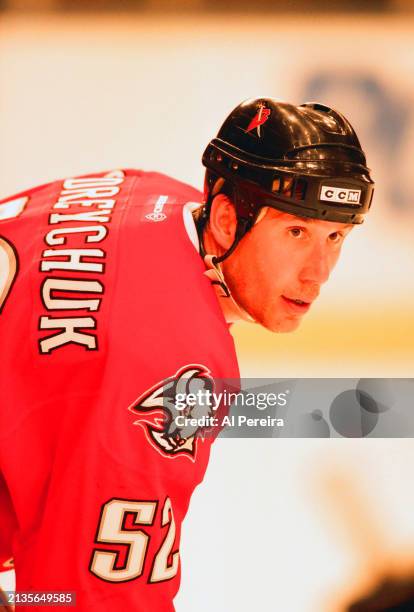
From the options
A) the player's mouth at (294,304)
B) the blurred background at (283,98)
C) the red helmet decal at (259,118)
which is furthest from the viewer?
the blurred background at (283,98)

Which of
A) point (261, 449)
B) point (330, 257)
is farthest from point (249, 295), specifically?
point (261, 449)

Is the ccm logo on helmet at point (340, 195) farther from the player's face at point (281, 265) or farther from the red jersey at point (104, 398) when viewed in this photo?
the red jersey at point (104, 398)

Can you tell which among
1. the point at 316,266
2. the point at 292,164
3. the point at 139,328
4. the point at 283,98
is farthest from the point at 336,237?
the point at 283,98

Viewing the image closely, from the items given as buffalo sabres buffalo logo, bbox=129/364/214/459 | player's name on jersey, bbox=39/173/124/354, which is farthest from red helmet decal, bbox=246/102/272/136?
buffalo sabres buffalo logo, bbox=129/364/214/459

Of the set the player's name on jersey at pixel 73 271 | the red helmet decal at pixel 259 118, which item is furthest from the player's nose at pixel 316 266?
the player's name on jersey at pixel 73 271

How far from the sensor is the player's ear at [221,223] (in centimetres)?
145

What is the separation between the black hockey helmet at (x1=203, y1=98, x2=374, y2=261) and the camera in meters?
1.37

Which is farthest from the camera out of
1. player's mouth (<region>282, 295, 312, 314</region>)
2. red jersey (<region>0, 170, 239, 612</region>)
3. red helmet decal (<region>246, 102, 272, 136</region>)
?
player's mouth (<region>282, 295, 312, 314</region>)

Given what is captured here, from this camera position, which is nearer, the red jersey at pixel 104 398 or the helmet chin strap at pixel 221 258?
the red jersey at pixel 104 398

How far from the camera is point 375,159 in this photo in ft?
7.86

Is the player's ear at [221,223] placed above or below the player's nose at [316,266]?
above

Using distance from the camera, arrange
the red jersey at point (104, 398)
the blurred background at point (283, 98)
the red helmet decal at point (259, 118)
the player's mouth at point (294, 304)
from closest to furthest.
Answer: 1. the red jersey at point (104, 398)
2. the red helmet decal at point (259, 118)
3. the player's mouth at point (294, 304)
4. the blurred background at point (283, 98)

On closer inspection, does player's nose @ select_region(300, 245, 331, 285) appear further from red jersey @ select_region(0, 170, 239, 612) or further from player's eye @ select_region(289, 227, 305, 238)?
red jersey @ select_region(0, 170, 239, 612)

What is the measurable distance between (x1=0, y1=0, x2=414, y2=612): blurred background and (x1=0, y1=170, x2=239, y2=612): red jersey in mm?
528
